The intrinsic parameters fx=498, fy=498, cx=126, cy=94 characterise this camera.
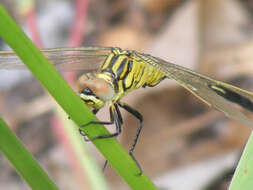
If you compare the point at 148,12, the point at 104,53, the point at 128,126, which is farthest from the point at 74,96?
the point at 148,12

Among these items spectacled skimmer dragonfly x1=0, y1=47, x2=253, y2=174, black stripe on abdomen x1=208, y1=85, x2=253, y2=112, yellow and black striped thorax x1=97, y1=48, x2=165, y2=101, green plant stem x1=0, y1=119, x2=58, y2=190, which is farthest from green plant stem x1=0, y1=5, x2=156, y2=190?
black stripe on abdomen x1=208, y1=85, x2=253, y2=112

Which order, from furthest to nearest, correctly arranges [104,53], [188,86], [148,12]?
1. [148,12]
2. [104,53]
3. [188,86]

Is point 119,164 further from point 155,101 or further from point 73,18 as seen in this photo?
point 73,18

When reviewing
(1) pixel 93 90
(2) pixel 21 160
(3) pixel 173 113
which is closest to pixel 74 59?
(1) pixel 93 90

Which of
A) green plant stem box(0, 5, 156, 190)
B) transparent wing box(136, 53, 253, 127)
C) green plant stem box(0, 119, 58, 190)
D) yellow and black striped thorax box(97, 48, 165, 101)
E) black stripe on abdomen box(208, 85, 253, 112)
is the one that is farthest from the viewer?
black stripe on abdomen box(208, 85, 253, 112)

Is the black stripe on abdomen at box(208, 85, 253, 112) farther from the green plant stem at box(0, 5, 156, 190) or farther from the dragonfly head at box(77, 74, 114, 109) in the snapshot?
the green plant stem at box(0, 5, 156, 190)
